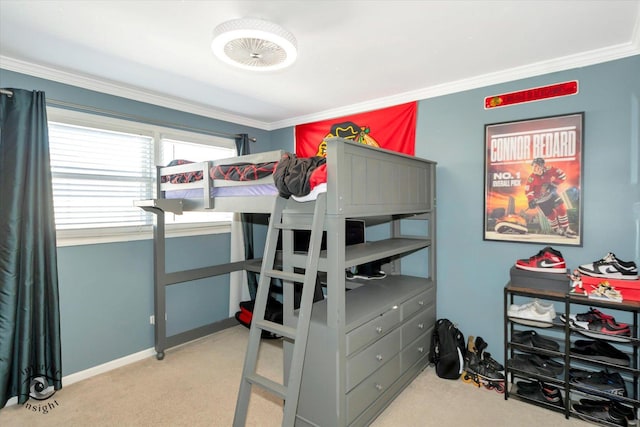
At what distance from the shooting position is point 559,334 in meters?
2.67

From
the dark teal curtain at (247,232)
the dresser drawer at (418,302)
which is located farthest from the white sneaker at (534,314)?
the dark teal curtain at (247,232)

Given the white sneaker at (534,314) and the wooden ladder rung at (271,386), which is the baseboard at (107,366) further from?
the white sneaker at (534,314)

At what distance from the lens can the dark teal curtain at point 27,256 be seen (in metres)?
2.46

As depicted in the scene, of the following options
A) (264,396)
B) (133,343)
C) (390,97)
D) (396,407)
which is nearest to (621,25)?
(390,97)

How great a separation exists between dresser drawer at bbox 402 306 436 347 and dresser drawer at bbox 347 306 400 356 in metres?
0.19

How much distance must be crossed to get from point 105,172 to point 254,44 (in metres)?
2.08

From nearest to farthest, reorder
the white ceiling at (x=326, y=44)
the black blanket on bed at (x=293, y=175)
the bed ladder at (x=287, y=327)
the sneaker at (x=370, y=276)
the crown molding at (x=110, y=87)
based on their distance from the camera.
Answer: the bed ladder at (x=287, y=327) < the white ceiling at (x=326, y=44) < the black blanket on bed at (x=293, y=175) < the crown molding at (x=110, y=87) < the sneaker at (x=370, y=276)

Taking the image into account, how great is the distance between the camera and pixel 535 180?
2.74 m

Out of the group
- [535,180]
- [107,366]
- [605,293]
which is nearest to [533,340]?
[605,293]

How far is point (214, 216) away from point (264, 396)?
2.15 metres

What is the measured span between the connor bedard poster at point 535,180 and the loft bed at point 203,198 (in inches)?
77.9

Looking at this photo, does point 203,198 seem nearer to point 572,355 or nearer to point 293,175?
point 293,175

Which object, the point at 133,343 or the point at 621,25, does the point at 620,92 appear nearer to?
the point at 621,25

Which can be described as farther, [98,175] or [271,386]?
[98,175]
